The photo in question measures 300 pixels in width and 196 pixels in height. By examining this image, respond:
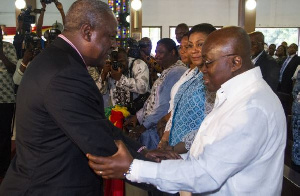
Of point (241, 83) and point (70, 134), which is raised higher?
point (241, 83)

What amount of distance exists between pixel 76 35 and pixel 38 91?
364 mm

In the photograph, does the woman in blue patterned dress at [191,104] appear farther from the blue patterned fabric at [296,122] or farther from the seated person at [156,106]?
the blue patterned fabric at [296,122]

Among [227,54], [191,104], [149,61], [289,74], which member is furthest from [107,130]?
[289,74]

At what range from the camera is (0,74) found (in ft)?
14.1

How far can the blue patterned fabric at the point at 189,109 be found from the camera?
95.6 inches

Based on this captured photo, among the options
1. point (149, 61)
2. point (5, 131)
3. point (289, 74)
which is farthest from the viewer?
point (289, 74)

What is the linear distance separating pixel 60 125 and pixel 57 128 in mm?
55

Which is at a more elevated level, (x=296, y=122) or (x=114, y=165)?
(x=114, y=165)

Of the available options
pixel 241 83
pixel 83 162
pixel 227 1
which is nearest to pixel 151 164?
pixel 83 162

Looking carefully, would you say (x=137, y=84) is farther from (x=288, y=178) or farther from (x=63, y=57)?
(x=63, y=57)

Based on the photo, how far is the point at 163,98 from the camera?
355cm

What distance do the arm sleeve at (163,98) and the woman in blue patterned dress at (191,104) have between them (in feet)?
1.99

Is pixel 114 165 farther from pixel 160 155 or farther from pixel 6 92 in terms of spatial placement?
pixel 6 92

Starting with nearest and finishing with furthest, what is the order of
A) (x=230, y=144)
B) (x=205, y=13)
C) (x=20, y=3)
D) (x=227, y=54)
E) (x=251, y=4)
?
(x=230, y=144) < (x=227, y=54) < (x=20, y=3) < (x=251, y=4) < (x=205, y=13)
